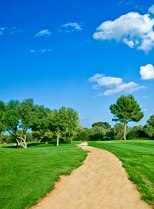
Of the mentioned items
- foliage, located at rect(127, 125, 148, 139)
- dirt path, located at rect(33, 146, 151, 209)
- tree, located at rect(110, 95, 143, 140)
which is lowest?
dirt path, located at rect(33, 146, 151, 209)

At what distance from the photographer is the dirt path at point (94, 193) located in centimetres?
1359

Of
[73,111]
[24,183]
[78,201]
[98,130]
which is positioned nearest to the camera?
[78,201]

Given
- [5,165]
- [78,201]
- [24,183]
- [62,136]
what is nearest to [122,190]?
[78,201]

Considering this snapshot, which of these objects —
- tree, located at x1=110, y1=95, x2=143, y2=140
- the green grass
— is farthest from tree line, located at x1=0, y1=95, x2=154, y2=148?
the green grass

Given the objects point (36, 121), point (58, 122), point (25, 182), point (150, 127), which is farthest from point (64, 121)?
point (25, 182)

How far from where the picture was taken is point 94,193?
51.3 ft

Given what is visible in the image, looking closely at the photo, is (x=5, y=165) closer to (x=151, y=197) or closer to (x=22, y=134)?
(x=151, y=197)

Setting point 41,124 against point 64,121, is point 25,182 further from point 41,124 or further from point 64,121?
point 41,124

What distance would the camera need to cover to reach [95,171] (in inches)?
878

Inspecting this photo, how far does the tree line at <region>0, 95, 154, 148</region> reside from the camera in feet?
243

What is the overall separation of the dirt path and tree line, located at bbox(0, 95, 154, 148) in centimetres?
5157

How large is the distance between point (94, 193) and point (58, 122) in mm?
57093

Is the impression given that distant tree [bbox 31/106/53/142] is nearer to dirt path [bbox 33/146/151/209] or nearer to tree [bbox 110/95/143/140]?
tree [bbox 110/95/143/140]

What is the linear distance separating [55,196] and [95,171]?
7.42 m
